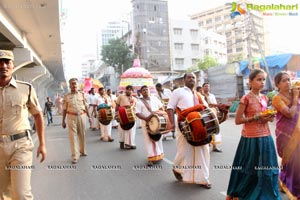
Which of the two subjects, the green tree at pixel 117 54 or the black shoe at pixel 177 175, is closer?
the black shoe at pixel 177 175

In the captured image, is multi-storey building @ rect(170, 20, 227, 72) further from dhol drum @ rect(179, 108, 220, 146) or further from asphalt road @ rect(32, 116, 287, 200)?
dhol drum @ rect(179, 108, 220, 146)

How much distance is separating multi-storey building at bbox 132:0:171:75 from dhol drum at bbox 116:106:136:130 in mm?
49986

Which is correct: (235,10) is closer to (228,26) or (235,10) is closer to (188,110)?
(188,110)

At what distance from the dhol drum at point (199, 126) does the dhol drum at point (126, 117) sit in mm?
4030

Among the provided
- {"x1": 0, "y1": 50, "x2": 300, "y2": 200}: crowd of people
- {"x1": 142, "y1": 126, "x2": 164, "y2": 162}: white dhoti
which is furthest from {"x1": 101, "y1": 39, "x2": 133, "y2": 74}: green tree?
{"x1": 0, "y1": 50, "x2": 300, "y2": 200}: crowd of people

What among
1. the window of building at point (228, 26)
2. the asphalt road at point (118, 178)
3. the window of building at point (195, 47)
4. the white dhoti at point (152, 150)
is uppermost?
the window of building at point (228, 26)

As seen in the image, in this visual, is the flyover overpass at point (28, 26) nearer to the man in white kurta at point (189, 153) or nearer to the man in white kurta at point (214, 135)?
the man in white kurta at point (214, 135)

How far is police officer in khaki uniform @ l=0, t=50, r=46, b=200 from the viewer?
10.9 feet

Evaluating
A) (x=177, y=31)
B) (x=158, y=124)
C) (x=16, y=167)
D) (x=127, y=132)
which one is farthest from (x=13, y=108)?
(x=177, y=31)

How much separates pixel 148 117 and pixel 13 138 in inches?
143

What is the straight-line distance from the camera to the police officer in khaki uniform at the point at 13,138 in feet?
10.9

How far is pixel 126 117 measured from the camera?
347 inches

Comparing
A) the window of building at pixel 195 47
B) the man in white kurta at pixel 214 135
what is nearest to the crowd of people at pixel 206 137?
the man in white kurta at pixel 214 135

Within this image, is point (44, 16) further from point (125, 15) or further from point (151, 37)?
point (125, 15)
